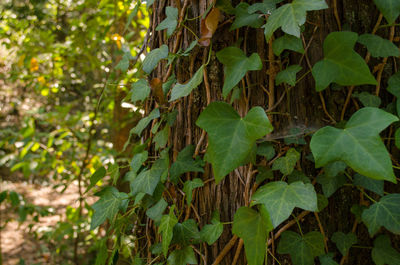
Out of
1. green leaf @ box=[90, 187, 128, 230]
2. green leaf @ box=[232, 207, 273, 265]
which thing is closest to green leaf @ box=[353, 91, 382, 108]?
green leaf @ box=[232, 207, 273, 265]

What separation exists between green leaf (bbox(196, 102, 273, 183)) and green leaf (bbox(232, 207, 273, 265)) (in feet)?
0.45

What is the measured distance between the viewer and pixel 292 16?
675 millimetres

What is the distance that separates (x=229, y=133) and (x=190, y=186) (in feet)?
0.84

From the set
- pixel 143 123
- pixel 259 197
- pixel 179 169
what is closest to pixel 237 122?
pixel 259 197

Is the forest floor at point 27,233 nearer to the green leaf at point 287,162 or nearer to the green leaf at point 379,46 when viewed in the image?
the green leaf at point 287,162

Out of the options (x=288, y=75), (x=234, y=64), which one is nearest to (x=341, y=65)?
(x=288, y=75)

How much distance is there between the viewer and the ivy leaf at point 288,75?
747mm

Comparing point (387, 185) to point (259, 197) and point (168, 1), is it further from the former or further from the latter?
point (168, 1)

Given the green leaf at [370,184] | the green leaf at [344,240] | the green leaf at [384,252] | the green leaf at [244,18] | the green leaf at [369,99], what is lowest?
the green leaf at [384,252]

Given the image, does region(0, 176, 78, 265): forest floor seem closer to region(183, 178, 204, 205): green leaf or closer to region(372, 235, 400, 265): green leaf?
region(183, 178, 204, 205): green leaf

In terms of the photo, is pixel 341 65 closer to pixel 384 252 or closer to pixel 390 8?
pixel 390 8

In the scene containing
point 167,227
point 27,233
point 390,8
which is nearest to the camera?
point 390,8

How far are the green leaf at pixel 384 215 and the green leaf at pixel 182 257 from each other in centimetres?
42

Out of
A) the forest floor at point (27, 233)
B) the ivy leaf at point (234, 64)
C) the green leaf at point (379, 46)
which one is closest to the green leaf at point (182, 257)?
the ivy leaf at point (234, 64)
